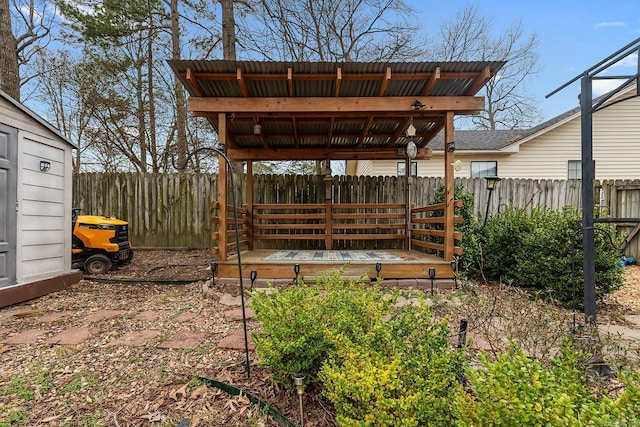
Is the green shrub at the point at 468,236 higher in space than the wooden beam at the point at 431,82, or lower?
lower

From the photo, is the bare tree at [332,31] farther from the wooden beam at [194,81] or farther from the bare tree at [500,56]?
the wooden beam at [194,81]

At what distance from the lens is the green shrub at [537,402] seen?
840 mm

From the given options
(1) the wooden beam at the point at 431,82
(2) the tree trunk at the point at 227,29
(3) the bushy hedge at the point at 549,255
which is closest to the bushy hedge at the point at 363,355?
(3) the bushy hedge at the point at 549,255

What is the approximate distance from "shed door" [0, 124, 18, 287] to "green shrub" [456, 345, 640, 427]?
4397 mm

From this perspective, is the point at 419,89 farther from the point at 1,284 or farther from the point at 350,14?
the point at 350,14

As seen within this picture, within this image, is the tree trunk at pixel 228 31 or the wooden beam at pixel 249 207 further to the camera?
the tree trunk at pixel 228 31

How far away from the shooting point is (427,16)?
33.3 feet

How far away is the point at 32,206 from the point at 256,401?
3778 mm

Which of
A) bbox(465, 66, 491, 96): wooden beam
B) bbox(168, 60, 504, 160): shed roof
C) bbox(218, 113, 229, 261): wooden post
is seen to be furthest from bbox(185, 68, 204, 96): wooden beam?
bbox(465, 66, 491, 96): wooden beam

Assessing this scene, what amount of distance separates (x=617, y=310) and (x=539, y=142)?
7858 mm

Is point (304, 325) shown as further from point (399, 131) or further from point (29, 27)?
point (29, 27)

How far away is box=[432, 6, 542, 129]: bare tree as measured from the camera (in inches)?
454

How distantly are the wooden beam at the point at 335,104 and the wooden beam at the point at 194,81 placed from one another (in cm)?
17

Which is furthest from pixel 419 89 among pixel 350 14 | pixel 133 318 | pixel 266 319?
pixel 350 14
